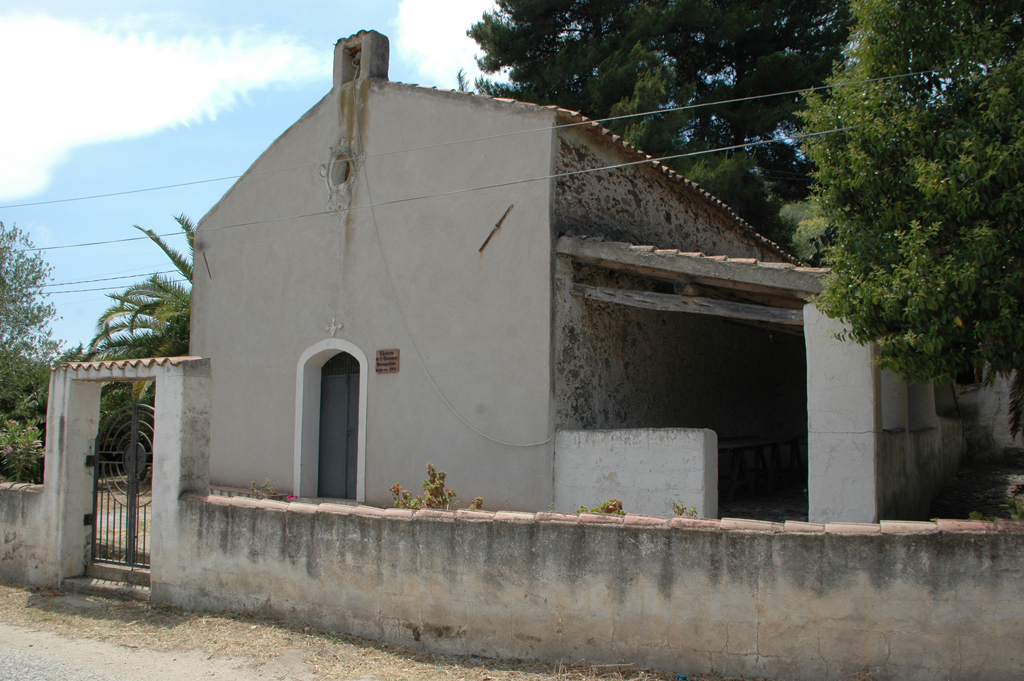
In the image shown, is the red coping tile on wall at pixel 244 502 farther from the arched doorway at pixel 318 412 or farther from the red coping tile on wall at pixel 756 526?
the arched doorway at pixel 318 412

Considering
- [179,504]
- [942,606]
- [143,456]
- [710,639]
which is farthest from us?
[143,456]

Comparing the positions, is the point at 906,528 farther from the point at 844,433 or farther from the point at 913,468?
the point at 913,468

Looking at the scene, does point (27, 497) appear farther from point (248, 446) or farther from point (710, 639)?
point (710, 639)

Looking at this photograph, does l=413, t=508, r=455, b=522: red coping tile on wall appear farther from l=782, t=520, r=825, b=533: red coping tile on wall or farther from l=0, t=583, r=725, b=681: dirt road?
l=782, t=520, r=825, b=533: red coping tile on wall

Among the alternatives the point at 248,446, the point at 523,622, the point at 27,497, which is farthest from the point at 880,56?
the point at 248,446

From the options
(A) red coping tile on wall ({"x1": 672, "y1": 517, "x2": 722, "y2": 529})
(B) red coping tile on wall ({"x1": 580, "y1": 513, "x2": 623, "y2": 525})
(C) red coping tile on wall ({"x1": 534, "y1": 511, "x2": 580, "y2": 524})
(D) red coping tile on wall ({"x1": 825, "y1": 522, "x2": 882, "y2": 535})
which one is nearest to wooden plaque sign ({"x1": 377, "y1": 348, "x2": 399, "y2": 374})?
(C) red coping tile on wall ({"x1": 534, "y1": 511, "x2": 580, "y2": 524})

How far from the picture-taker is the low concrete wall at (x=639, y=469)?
7422 millimetres

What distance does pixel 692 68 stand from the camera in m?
19.4

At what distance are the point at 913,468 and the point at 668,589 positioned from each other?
506 cm

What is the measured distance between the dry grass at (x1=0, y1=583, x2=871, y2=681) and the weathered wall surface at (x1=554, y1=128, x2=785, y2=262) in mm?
5135

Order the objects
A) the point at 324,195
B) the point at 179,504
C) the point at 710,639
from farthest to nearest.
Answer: the point at 324,195 < the point at 179,504 < the point at 710,639

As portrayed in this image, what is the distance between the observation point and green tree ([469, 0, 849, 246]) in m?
16.8

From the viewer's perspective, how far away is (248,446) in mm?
11219

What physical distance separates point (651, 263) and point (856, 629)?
442 cm
